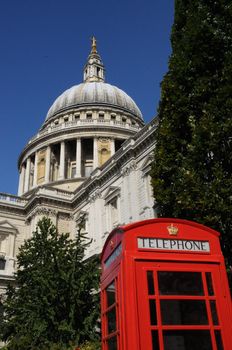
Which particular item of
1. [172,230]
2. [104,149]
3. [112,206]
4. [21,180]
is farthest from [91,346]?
[21,180]

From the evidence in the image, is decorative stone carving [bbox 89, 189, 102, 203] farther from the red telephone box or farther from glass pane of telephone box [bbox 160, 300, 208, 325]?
glass pane of telephone box [bbox 160, 300, 208, 325]

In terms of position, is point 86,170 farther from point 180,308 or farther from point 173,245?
point 180,308

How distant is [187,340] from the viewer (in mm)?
4836

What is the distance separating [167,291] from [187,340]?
0.59 m

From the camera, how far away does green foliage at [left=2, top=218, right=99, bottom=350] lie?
546 inches

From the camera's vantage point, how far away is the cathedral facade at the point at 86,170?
96.7 ft

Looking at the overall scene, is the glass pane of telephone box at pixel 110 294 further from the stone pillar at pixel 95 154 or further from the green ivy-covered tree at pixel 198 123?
the stone pillar at pixel 95 154

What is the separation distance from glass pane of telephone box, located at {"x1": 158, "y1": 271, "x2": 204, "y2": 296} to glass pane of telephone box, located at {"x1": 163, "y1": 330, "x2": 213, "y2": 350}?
1.49 ft

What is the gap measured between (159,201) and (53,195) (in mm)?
26246

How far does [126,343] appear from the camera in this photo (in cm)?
464

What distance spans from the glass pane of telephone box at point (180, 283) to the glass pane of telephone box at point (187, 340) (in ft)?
1.49

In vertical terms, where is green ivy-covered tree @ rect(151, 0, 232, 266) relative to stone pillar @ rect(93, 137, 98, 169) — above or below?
below

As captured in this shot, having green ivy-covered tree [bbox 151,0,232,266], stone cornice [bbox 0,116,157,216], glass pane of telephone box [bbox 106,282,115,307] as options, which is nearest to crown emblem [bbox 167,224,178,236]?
glass pane of telephone box [bbox 106,282,115,307]

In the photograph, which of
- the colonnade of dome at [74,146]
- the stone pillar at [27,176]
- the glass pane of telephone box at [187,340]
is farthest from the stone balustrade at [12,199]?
the glass pane of telephone box at [187,340]
